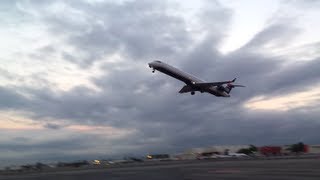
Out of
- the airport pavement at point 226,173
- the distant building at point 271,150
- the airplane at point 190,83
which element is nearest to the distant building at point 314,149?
the distant building at point 271,150

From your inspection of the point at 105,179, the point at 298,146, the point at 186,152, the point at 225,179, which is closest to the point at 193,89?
the point at 105,179

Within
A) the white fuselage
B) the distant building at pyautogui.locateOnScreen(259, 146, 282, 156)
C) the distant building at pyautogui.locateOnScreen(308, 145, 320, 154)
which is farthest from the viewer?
the distant building at pyautogui.locateOnScreen(308, 145, 320, 154)

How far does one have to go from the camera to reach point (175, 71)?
→ 9262 cm

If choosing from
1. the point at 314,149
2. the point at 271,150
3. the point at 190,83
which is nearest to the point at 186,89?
the point at 190,83

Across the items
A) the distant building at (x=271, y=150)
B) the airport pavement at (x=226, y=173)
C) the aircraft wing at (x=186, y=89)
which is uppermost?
the aircraft wing at (x=186, y=89)

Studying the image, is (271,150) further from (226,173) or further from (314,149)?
(226,173)

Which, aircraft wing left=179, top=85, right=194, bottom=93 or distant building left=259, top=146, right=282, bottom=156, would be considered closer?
aircraft wing left=179, top=85, right=194, bottom=93

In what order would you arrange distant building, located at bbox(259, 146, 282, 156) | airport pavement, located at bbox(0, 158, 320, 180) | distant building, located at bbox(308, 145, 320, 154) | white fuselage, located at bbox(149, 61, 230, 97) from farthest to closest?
1. distant building, located at bbox(308, 145, 320, 154)
2. distant building, located at bbox(259, 146, 282, 156)
3. white fuselage, located at bbox(149, 61, 230, 97)
4. airport pavement, located at bbox(0, 158, 320, 180)

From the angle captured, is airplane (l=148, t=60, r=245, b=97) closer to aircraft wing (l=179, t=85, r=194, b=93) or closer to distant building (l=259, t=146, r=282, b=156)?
aircraft wing (l=179, t=85, r=194, b=93)

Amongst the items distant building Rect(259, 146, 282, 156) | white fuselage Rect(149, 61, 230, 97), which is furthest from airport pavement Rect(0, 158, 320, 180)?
distant building Rect(259, 146, 282, 156)

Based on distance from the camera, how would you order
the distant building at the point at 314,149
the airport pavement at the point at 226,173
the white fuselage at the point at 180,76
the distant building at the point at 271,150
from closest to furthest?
the airport pavement at the point at 226,173 < the white fuselage at the point at 180,76 < the distant building at the point at 271,150 < the distant building at the point at 314,149

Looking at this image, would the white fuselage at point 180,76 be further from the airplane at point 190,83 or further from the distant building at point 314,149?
the distant building at point 314,149

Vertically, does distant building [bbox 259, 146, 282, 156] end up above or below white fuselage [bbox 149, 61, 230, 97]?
below

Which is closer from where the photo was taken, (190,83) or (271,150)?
(190,83)
